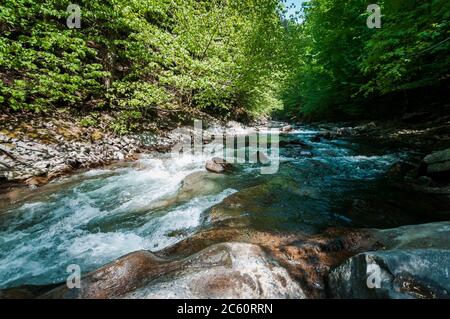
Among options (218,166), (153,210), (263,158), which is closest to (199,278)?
Result: (153,210)

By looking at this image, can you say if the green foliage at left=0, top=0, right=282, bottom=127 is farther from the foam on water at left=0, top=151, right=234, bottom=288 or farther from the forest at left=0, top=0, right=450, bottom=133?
the foam on water at left=0, top=151, right=234, bottom=288

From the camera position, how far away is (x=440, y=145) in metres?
7.73

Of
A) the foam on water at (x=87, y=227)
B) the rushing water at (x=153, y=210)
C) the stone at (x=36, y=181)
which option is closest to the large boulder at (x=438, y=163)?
the rushing water at (x=153, y=210)

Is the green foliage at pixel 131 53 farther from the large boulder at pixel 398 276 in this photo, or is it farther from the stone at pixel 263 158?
the large boulder at pixel 398 276

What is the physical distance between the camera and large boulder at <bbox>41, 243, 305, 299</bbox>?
198 cm

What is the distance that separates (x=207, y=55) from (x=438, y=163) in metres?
10.2

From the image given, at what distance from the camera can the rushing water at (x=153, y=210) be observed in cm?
347

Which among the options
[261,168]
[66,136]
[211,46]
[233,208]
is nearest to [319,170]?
[261,168]

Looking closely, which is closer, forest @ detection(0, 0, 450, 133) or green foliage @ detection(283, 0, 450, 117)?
forest @ detection(0, 0, 450, 133)

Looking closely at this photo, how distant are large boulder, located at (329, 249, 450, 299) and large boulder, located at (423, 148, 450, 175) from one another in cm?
408

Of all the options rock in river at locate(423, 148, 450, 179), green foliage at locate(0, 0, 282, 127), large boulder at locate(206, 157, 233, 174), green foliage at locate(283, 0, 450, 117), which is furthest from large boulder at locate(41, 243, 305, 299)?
green foliage at locate(283, 0, 450, 117)

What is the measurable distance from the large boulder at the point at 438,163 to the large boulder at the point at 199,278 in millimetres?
4850
